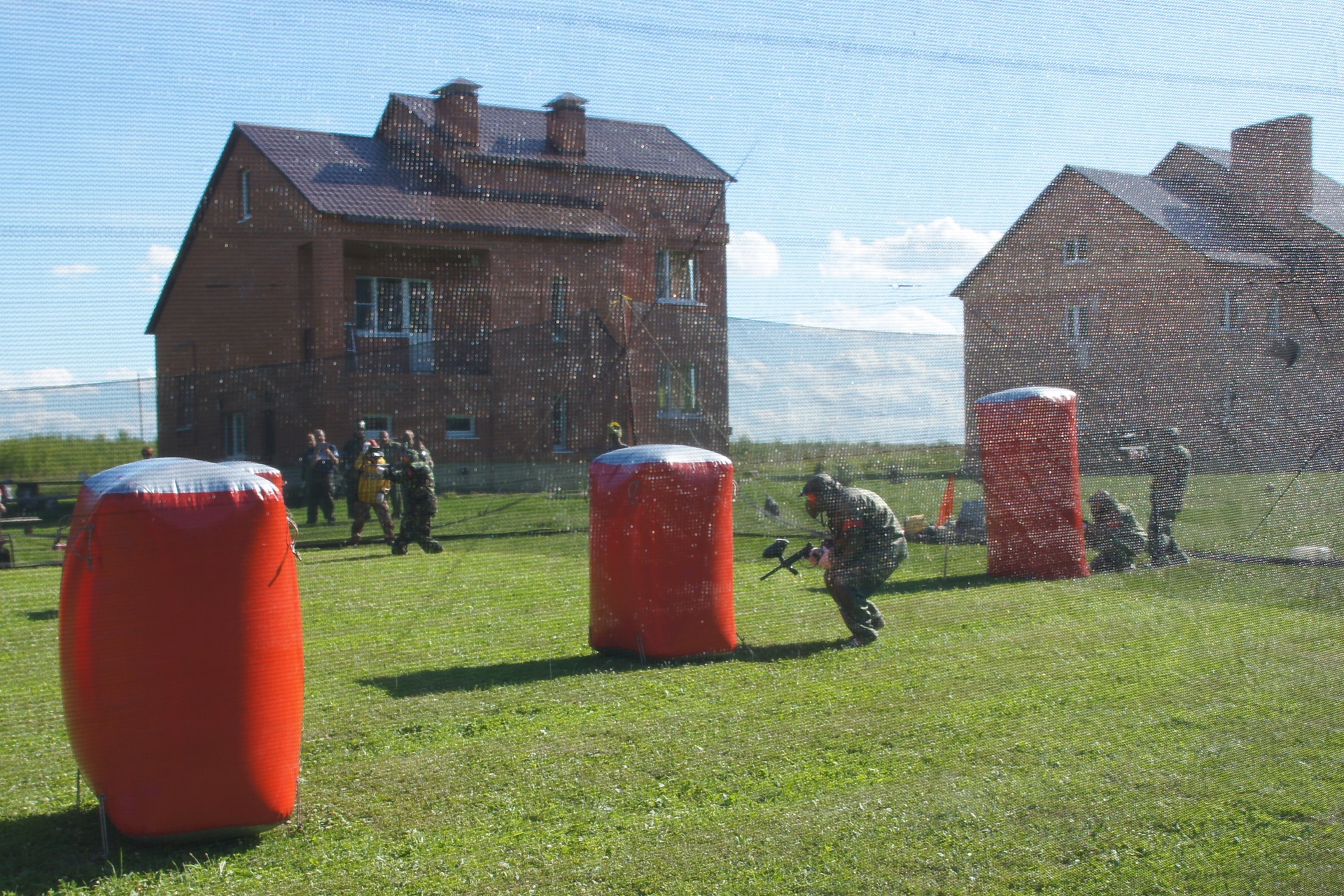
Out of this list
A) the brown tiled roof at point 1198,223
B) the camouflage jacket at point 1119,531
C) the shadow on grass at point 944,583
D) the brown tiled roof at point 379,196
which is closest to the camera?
the brown tiled roof at point 379,196

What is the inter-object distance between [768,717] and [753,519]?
13.4ft

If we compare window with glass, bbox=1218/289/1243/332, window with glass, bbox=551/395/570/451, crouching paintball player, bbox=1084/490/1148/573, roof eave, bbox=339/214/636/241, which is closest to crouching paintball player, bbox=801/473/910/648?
roof eave, bbox=339/214/636/241

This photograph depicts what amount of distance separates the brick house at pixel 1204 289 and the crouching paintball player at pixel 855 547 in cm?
89

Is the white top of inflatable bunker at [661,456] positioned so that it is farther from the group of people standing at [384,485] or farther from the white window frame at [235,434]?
the group of people standing at [384,485]

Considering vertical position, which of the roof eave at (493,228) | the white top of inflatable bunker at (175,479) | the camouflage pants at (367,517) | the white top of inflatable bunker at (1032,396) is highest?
the roof eave at (493,228)

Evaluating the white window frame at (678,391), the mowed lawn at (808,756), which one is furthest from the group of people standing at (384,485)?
the white window frame at (678,391)

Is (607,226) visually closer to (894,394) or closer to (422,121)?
(422,121)

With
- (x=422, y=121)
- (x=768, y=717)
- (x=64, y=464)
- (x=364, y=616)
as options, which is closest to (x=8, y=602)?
(x=364, y=616)

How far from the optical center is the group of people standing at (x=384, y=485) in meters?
9.52

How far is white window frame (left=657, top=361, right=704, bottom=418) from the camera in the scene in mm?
6355

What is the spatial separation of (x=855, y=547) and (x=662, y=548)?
1.18 metres

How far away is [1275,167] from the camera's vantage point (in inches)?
206

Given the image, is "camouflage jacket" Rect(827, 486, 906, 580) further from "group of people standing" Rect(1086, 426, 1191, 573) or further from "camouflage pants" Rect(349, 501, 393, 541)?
"camouflage pants" Rect(349, 501, 393, 541)

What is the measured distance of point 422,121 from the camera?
15.4 ft
